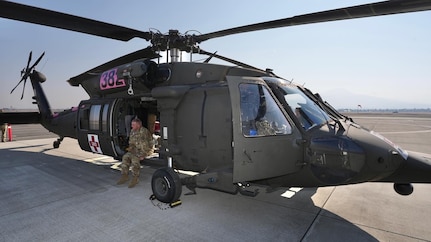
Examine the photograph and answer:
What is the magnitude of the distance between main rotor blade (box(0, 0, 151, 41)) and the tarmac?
3.22m

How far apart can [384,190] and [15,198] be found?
754cm

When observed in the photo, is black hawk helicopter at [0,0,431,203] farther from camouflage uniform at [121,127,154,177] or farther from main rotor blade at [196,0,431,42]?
camouflage uniform at [121,127,154,177]

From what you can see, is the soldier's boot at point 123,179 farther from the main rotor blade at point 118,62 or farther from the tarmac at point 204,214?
the main rotor blade at point 118,62

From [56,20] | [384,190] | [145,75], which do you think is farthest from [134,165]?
[384,190]

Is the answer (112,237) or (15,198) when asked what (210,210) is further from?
(15,198)

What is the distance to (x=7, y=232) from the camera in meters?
3.65

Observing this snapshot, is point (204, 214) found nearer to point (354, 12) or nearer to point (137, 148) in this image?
point (137, 148)

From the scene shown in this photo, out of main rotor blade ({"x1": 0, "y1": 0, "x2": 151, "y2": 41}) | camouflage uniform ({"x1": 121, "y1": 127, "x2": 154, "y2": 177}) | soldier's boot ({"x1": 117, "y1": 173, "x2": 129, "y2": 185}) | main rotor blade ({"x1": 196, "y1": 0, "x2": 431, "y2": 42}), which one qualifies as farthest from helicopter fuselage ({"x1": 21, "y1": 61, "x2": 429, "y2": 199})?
soldier's boot ({"x1": 117, "y1": 173, "x2": 129, "y2": 185})

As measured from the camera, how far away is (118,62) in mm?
6934

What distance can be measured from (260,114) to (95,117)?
15.5 feet

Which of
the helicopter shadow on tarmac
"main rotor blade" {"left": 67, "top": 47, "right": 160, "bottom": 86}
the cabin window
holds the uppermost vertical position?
"main rotor blade" {"left": 67, "top": 47, "right": 160, "bottom": 86}

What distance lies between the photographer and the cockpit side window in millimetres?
3861

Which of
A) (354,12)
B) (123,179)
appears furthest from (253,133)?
(123,179)

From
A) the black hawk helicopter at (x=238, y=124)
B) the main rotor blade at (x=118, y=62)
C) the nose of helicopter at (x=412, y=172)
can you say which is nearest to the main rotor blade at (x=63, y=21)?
the black hawk helicopter at (x=238, y=124)
